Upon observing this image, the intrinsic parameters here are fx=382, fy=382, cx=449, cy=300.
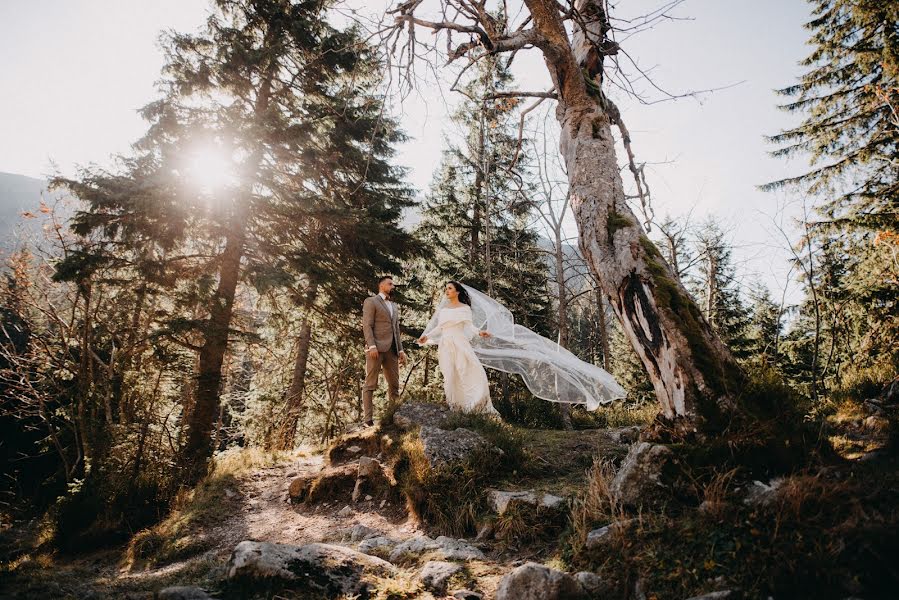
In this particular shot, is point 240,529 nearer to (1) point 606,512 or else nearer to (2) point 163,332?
(2) point 163,332

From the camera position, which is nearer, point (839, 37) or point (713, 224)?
point (839, 37)

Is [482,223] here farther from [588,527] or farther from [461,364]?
[588,527]

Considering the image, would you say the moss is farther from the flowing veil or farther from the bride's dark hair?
the bride's dark hair

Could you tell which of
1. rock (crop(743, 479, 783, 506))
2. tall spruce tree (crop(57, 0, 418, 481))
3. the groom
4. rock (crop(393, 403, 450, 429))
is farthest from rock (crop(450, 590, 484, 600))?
tall spruce tree (crop(57, 0, 418, 481))

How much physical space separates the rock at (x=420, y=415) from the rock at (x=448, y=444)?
39 centimetres

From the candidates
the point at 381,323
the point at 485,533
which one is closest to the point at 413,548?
the point at 485,533

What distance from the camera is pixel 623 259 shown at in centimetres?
327

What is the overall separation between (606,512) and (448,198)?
42.6ft

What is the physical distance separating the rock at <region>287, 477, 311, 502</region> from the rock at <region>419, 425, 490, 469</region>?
2096mm

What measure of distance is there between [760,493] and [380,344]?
5.53 m

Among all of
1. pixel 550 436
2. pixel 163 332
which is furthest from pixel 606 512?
pixel 163 332

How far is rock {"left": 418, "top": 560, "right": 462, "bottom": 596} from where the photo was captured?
8.49ft

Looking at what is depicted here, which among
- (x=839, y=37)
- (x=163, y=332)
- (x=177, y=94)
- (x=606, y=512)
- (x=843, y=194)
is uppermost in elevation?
(x=839, y=37)

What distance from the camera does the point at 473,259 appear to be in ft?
43.4
